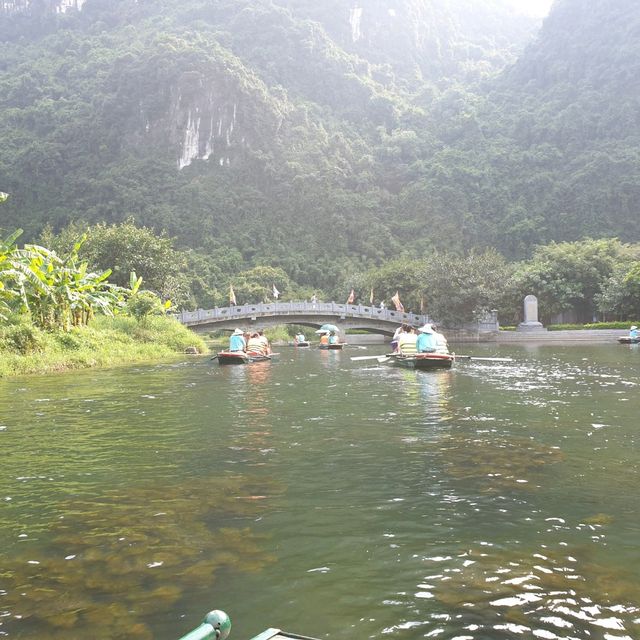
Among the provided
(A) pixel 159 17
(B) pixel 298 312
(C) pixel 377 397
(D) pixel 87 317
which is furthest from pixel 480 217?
(A) pixel 159 17

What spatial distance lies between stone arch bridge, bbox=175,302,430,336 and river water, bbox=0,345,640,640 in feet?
126

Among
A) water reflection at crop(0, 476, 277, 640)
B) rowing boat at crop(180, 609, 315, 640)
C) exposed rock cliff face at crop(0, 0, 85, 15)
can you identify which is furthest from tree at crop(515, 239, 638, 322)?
exposed rock cliff face at crop(0, 0, 85, 15)

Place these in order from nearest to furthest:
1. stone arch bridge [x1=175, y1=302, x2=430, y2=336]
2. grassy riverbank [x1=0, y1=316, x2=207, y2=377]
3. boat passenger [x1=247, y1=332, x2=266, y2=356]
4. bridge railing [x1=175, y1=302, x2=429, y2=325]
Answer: grassy riverbank [x1=0, y1=316, x2=207, y2=377]
boat passenger [x1=247, y1=332, x2=266, y2=356]
bridge railing [x1=175, y1=302, x2=429, y2=325]
stone arch bridge [x1=175, y1=302, x2=430, y2=336]

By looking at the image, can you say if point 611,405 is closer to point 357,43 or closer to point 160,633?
point 160,633

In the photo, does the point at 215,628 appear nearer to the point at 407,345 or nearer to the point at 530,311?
the point at 407,345

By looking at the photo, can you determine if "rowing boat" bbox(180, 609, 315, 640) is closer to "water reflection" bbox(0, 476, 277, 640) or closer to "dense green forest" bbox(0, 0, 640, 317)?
"water reflection" bbox(0, 476, 277, 640)

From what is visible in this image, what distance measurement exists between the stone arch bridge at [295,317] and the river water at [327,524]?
38.4 meters

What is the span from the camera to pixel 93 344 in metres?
26.1

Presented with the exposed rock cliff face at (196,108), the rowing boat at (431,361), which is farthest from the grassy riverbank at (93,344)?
the exposed rock cliff face at (196,108)

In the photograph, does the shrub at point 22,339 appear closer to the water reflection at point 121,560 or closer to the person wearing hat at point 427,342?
the person wearing hat at point 427,342

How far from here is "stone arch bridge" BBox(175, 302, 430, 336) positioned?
49375 millimetres

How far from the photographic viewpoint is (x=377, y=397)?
45.1 feet

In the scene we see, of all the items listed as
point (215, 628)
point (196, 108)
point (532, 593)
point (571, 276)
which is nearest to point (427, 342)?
point (532, 593)

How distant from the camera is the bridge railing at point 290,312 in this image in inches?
1921
